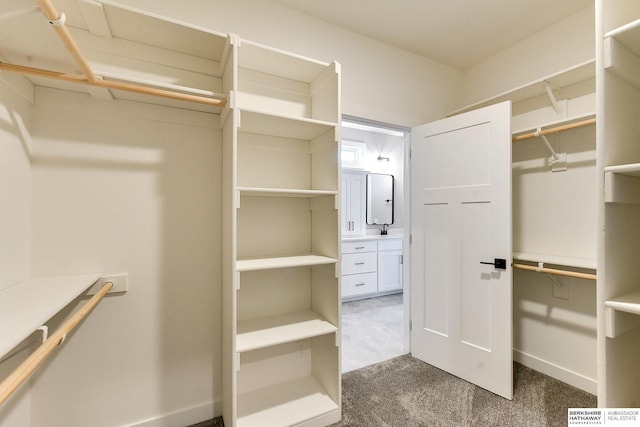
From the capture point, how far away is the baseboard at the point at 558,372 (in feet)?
6.83

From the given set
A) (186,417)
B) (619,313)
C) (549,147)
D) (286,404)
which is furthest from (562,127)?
(186,417)

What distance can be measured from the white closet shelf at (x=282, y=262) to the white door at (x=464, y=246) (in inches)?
44.6

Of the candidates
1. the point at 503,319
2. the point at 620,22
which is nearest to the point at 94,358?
the point at 503,319

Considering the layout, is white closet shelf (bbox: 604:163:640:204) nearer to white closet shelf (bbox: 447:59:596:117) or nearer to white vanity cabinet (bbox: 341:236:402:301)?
white closet shelf (bbox: 447:59:596:117)

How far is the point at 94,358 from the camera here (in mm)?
1597

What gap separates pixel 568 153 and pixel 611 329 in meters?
1.58

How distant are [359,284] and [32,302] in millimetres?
3766

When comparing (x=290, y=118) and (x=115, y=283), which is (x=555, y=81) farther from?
(x=115, y=283)

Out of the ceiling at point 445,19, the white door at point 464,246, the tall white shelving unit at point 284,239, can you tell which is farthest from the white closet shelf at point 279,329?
the ceiling at point 445,19

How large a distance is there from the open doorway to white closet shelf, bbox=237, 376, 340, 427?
1370mm

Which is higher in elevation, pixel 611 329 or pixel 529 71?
pixel 529 71

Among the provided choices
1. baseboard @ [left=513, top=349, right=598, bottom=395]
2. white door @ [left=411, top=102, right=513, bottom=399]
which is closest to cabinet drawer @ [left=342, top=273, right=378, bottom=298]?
white door @ [left=411, top=102, right=513, bottom=399]

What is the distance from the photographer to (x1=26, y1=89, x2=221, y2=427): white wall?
152cm

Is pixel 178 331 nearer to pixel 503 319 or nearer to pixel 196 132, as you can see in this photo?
pixel 196 132
